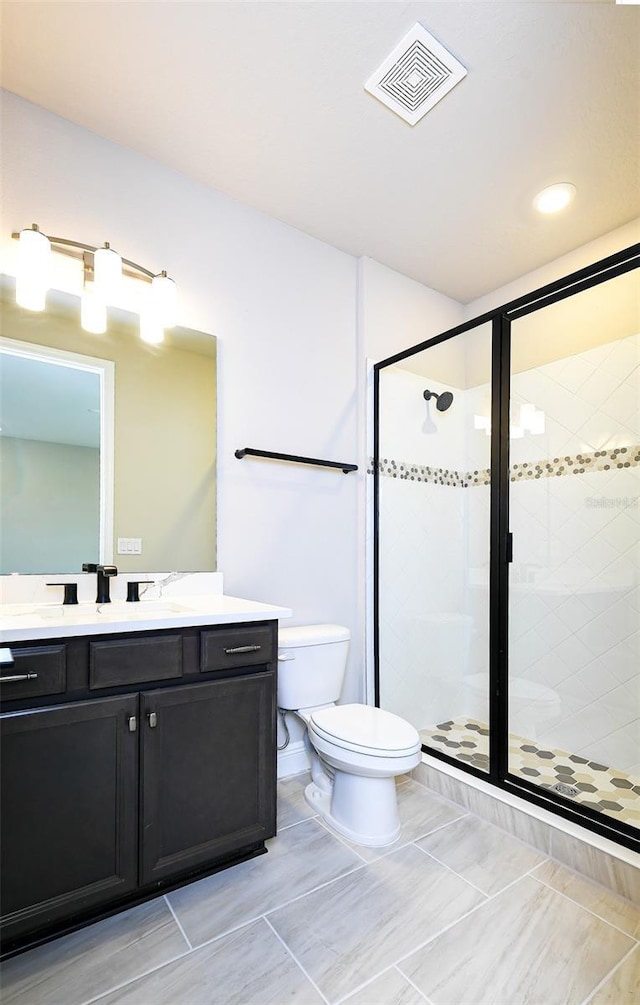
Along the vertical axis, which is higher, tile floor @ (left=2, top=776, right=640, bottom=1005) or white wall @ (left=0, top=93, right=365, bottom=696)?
white wall @ (left=0, top=93, right=365, bottom=696)

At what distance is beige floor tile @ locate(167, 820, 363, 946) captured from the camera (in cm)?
141

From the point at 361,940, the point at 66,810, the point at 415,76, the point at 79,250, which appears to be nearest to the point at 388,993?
the point at 361,940

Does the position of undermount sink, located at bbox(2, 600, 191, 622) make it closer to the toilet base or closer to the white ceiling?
the toilet base

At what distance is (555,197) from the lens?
7.20 ft

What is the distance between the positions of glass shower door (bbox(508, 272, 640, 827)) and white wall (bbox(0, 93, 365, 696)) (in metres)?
0.81

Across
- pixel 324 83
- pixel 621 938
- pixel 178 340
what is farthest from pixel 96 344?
pixel 621 938

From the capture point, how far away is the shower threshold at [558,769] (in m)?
1.81

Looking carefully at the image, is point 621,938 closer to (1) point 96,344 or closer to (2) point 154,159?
(1) point 96,344

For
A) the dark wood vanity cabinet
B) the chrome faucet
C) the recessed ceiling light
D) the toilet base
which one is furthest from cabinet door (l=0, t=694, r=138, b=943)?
the recessed ceiling light

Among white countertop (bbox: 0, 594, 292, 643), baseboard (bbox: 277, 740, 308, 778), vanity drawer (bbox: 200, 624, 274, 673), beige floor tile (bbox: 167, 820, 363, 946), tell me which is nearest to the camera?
white countertop (bbox: 0, 594, 292, 643)

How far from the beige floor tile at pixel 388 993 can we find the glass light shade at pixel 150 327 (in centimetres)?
210

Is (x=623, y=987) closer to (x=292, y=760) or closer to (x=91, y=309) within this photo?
(x=292, y=760)

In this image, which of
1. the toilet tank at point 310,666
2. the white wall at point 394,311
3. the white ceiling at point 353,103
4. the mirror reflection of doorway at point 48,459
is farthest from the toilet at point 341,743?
the white ceiling at point 353,103

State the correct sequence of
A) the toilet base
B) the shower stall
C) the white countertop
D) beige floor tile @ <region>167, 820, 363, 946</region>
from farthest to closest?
the shower stall → the toilet base → beige floor tile @ <region>167, 820, 363, 946</region> → the white countertop
